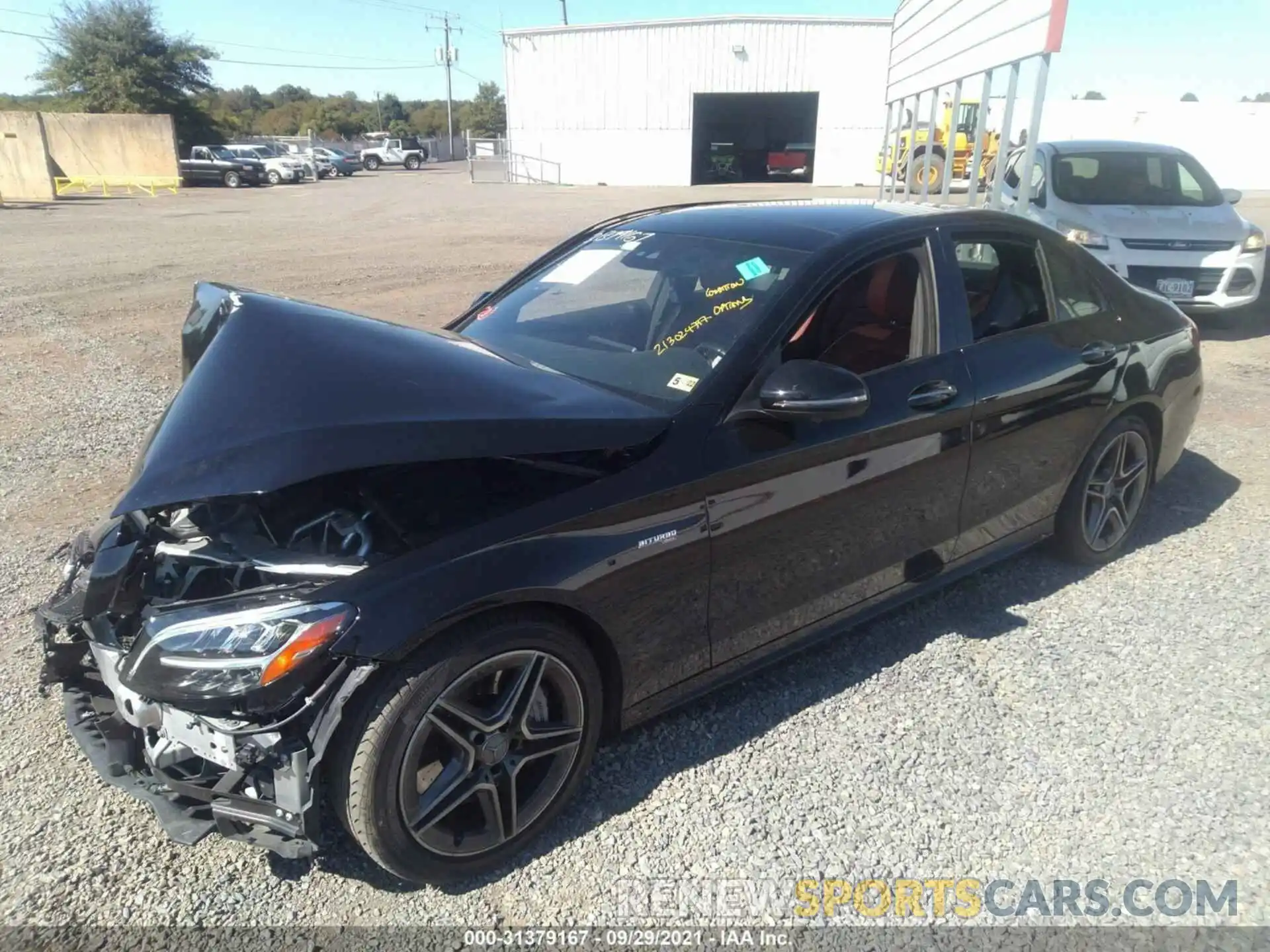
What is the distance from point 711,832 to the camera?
102 inches

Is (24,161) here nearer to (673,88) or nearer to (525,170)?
(525,170)

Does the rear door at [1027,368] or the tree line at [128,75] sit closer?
the rear door at [1027,368]

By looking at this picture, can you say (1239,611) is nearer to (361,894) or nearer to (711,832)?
(711,832)

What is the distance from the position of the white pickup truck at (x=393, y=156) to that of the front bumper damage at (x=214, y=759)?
60.0m

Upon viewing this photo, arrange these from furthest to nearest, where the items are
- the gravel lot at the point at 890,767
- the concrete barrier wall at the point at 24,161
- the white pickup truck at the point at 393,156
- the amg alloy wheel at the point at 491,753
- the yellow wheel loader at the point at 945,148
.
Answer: the white pickup truck at the point at 393,156, the concrete barrier wall at the point at 24,161, the yellow wheel loader at the point at 945,148, the gravel lot at the point at 890,767, the amg alloy wheel at the point at 491,753

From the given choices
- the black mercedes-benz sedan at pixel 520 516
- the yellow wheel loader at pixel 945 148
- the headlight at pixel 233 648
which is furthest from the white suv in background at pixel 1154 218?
the yellow wheel loader at pixel 945 148

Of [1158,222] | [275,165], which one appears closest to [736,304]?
[1158,222]

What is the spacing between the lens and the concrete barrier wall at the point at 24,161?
29688 millimetres

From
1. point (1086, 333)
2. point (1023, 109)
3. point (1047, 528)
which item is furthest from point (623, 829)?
point (1023, 109)

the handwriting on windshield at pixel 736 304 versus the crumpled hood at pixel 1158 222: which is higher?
the handwriting on windshield at pixel 736 304

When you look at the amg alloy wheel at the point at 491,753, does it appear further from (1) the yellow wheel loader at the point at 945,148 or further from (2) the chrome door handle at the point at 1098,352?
(1) the yellow wheel loader at the point at 945,148

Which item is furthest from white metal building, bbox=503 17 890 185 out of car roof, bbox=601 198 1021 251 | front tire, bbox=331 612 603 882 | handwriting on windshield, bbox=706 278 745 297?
front tire, bbox=331 612 603 882

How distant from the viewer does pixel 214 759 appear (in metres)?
2.13

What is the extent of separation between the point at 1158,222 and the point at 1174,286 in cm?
71
